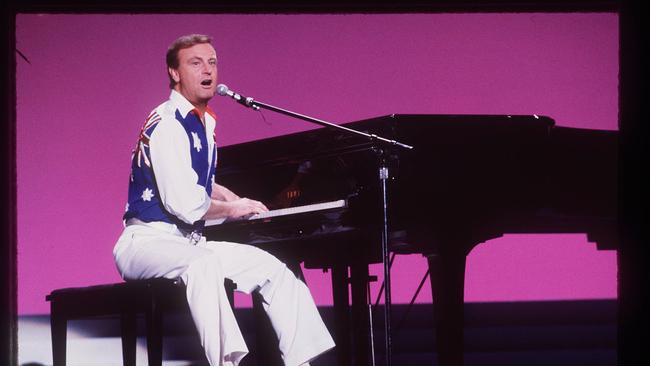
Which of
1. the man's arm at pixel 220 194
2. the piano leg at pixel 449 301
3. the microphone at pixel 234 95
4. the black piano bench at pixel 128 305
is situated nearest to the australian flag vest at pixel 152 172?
the black piano bench at pixel 128 305

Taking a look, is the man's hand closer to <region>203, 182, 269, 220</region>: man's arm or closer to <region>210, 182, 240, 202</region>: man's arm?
<region>203, 182, 269, 220</region>: man's arm

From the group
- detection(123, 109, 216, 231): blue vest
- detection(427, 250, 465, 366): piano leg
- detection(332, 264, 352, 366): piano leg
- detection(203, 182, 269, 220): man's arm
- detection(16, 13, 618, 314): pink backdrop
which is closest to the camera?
detection(427, 250, 465, 366): piano leg

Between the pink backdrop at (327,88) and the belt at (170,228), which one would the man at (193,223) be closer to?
the belt at (170,228)

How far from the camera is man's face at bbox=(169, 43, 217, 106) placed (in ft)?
9.39

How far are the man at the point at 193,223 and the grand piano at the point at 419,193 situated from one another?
190 mm

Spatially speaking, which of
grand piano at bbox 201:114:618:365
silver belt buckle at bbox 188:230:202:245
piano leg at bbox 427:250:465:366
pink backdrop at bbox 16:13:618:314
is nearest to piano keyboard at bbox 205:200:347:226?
grand piano at bbox 201:114:618:365

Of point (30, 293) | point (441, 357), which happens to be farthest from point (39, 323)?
point (441, 357)

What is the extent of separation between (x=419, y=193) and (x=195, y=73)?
0.88 m

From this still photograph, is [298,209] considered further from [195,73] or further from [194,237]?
[195,73]

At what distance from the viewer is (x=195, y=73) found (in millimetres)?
2875

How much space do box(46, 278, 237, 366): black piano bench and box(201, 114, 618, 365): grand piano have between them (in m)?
0.41

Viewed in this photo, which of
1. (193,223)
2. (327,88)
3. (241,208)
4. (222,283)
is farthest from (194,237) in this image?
(327,88)

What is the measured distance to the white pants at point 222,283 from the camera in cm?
247

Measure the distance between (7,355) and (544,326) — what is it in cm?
369
